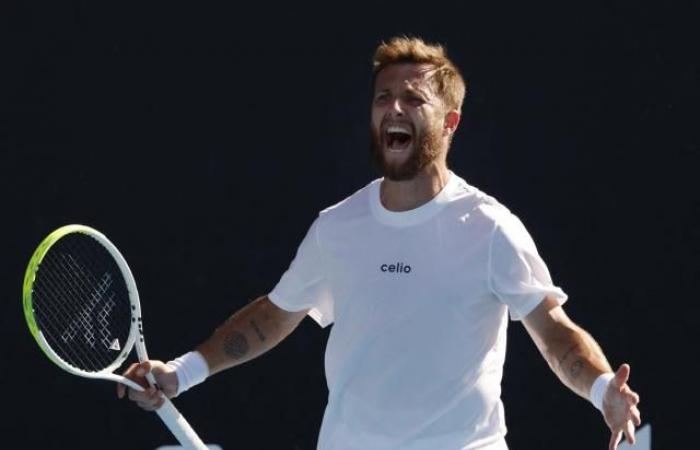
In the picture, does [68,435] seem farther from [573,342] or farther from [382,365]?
[573,342]

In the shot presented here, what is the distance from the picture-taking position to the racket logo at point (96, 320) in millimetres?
4256

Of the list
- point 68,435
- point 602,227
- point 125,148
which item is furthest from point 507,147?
point 68,435

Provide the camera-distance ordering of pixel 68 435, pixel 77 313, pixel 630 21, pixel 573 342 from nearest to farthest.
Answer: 1. pixel 573 342
2. pixel 77 313
3. pixel 630 21
4. pixel 68 435

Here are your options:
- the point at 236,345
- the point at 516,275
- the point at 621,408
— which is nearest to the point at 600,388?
the point at 621,408

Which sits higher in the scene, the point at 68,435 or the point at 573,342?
the point at 573,342

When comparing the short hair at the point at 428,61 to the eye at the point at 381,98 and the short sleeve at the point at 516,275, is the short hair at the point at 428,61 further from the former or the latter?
the short sleeve at the point at 516,275

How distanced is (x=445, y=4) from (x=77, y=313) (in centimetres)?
149

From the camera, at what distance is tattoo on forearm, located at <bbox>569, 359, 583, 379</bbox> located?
12.1 ft

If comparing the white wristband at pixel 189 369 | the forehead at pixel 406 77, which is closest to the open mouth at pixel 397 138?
the forehead at pixel 406 77

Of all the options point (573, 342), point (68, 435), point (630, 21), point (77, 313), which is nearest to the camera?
point (573, 342)

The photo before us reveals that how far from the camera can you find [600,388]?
141 inches

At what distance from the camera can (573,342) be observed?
12.3ft

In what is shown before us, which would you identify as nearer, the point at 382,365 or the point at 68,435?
the point at 382,365

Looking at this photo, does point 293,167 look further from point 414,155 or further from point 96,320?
point 414,155
